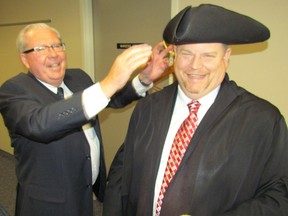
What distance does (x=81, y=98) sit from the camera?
1.09 m

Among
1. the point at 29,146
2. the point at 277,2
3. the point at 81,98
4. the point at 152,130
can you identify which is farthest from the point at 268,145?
the point at 29,146

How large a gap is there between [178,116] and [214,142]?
10.2 inches

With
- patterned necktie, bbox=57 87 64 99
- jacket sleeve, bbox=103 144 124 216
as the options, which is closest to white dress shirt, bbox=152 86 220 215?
jacket sleeve, bbox=103 144 124 216

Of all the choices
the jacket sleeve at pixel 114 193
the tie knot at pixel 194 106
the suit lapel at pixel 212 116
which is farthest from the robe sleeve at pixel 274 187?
the jacket sleeve at pixel 114 193

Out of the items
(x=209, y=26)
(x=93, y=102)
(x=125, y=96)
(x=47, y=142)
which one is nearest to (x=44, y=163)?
(x=47, y=142)

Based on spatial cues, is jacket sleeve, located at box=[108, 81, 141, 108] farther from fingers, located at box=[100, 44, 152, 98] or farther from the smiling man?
fingers, located at box=[100, 44, 152, 98]

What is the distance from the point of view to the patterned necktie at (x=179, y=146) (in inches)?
45.6

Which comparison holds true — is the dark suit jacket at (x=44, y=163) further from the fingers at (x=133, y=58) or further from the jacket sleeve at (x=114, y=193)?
the fingers at (x=133, y=58)

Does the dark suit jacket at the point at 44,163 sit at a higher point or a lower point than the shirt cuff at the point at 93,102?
lower

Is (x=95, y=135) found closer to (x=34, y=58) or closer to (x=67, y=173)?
(x=67, y=173)

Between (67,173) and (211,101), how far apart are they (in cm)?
88

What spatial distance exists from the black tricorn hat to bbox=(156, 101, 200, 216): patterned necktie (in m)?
0.31

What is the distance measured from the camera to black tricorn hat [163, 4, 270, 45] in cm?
100

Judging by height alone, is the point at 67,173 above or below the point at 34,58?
below
